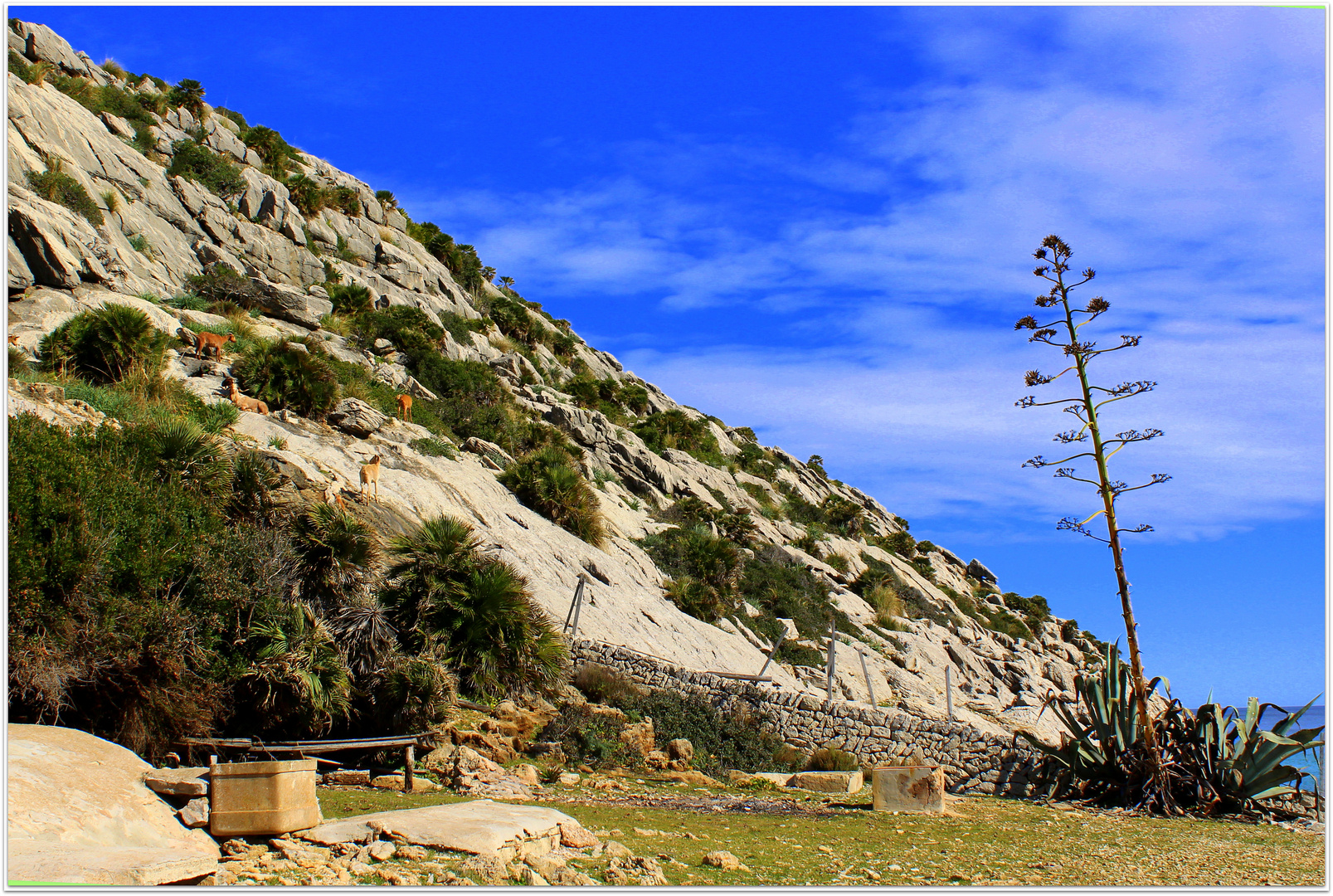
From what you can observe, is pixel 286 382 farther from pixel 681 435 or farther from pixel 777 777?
pixel 681 435

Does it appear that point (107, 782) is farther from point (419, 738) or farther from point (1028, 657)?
point (1028, 657)

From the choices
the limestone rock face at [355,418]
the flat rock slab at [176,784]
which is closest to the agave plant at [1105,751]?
the flat rock slab at [176,784]

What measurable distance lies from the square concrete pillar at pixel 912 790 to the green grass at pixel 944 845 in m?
0.27

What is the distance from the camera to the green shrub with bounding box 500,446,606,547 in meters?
26.3

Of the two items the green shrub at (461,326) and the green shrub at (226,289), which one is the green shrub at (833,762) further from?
the green shrub at (461,326)

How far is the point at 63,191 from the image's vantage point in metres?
29.2

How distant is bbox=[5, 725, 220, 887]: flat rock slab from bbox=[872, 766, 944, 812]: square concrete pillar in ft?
27.2

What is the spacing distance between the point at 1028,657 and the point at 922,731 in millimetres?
25836

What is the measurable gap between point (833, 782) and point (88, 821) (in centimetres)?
1031

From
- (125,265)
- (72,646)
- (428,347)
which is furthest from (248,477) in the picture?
(428,347)

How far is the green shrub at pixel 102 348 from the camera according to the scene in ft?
68.8

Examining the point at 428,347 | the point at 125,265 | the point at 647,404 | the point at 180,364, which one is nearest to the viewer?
the point at 180,364

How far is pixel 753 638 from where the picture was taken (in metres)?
26.4

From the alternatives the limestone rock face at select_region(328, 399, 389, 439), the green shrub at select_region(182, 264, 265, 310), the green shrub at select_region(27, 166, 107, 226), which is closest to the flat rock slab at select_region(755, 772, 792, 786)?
the limestone rock face at select_region(328, 399, 389, 439)
